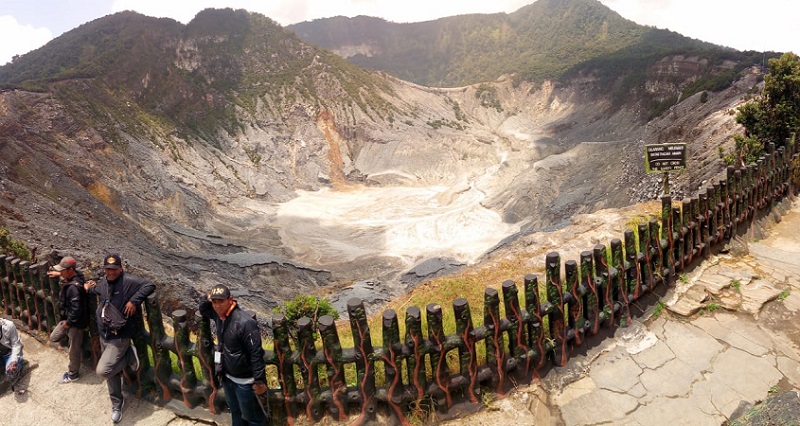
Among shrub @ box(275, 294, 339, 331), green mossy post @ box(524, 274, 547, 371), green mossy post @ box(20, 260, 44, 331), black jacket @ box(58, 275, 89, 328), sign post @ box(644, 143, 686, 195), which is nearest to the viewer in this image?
green mossy post @ box(524, 274, 547, 371)

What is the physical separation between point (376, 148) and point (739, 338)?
45174mm

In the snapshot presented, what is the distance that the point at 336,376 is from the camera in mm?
4070

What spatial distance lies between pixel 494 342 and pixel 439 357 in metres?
0.55

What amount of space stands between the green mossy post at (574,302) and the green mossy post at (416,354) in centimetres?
158

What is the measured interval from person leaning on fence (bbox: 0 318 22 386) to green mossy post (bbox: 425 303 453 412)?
A: 14.7 ft

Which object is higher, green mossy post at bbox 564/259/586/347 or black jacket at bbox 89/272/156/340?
black jacket at bbox 89/272/156/340

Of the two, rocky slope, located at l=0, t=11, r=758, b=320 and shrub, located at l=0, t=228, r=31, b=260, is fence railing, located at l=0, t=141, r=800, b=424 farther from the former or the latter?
rocky slope, located at l=0, t=11, r=758, b=320

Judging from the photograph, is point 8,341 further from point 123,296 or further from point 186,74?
point 186,74

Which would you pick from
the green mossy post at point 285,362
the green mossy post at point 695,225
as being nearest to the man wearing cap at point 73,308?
the green mossy post at point 285,362

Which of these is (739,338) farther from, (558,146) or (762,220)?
(558,146)

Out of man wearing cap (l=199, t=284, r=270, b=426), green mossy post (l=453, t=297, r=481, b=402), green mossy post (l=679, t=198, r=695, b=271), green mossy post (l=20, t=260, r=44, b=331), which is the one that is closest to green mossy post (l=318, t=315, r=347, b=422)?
man wearing cap (l=199, t=284, r=270, b=426)

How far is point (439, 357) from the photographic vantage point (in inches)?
161

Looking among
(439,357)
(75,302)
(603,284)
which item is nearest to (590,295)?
(603,284)

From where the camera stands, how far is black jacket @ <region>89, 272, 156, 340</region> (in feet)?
14.7
